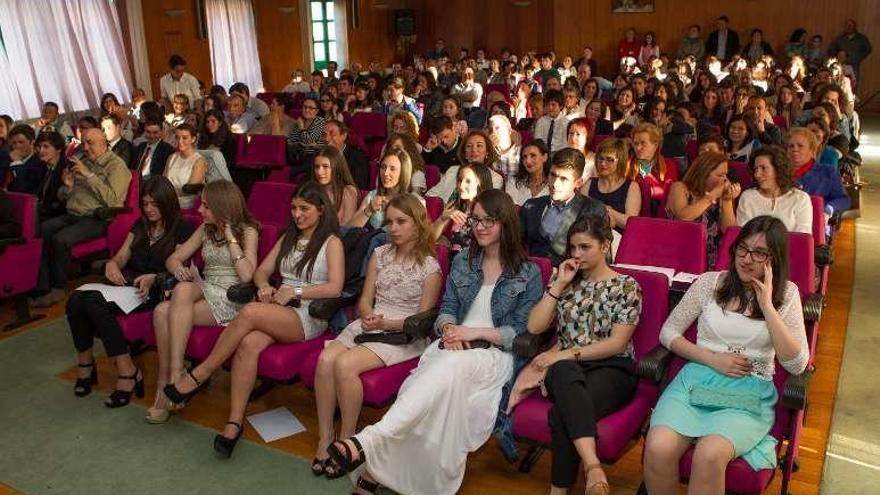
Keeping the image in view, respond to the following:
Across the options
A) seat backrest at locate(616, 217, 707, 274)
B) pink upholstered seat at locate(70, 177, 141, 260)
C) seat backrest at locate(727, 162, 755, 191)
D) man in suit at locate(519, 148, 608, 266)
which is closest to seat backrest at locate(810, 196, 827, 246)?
seat backrest at locate(616, 217, 707, 274)

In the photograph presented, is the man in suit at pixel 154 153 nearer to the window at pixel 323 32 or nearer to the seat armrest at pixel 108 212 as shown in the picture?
the seat armrest at pixel 108 212

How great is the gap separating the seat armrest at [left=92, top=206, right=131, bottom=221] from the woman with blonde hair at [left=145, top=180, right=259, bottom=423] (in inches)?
60.4

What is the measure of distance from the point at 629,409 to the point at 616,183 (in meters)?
1.80

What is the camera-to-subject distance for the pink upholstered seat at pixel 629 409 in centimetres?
264

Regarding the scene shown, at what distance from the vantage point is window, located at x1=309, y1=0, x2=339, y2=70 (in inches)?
592

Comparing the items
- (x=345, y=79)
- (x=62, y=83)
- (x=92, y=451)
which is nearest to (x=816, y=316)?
(x=92, y=451)

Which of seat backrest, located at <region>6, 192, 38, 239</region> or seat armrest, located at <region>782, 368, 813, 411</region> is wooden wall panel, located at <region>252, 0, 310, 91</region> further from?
seat armrest, located at <region>782, 368, 813, 411</region>

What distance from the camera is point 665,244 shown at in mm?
3625

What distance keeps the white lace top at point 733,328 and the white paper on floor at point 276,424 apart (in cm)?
169

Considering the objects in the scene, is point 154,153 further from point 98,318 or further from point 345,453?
point 345,453

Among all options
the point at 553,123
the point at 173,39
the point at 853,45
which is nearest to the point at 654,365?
the point at 553,123

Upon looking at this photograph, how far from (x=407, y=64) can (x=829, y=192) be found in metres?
14.5

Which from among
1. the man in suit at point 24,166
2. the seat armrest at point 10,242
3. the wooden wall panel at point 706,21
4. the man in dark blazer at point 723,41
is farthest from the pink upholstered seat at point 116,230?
A: the wooden wall panel at point 706,21

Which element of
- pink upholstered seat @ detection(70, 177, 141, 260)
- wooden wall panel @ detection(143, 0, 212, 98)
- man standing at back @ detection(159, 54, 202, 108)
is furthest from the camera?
wooden wall panel @ detection(143, 0, 212, 98)
